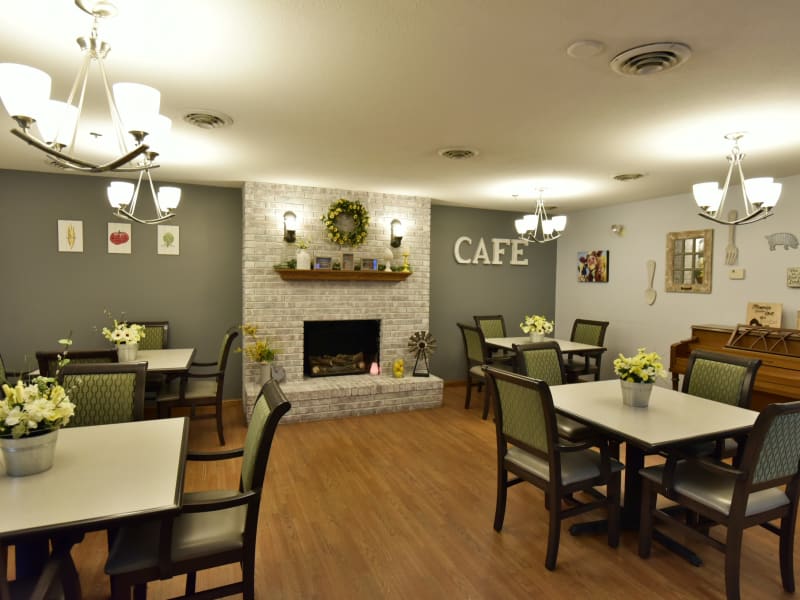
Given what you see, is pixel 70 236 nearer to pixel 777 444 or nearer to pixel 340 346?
pixel 340 346

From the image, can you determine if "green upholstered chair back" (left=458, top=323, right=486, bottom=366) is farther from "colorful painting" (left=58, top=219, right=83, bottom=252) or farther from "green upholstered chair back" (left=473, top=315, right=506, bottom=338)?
"colorful painting" (left=58, top=219, right=83, bottom=252)

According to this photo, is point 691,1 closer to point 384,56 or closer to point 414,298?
point 384,56

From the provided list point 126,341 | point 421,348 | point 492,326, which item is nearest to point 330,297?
point 421,348

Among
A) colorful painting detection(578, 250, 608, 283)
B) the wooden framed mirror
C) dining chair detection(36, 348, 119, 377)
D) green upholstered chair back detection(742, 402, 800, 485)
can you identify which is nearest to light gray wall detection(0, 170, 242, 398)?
dining chair detection(36, 348, 119, 377)

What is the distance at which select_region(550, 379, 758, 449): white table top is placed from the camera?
2248mm

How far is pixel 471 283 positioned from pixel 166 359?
3.90 metres

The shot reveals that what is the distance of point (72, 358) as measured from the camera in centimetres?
312

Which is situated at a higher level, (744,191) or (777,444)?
(744,191)

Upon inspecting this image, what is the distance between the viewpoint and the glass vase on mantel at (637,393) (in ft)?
8.73

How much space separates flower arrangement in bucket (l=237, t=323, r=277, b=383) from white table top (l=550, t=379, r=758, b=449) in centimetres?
290

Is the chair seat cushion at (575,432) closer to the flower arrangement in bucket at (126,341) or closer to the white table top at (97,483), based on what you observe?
the white table top at (97,483)

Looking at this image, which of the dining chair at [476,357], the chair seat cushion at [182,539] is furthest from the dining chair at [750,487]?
the dining chair at [476,357]

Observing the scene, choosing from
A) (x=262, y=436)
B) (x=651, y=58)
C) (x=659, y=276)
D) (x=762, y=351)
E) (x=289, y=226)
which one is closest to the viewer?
(x=262, y=436)

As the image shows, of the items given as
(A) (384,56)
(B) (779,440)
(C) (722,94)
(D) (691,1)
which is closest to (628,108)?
(C) (722,94)
